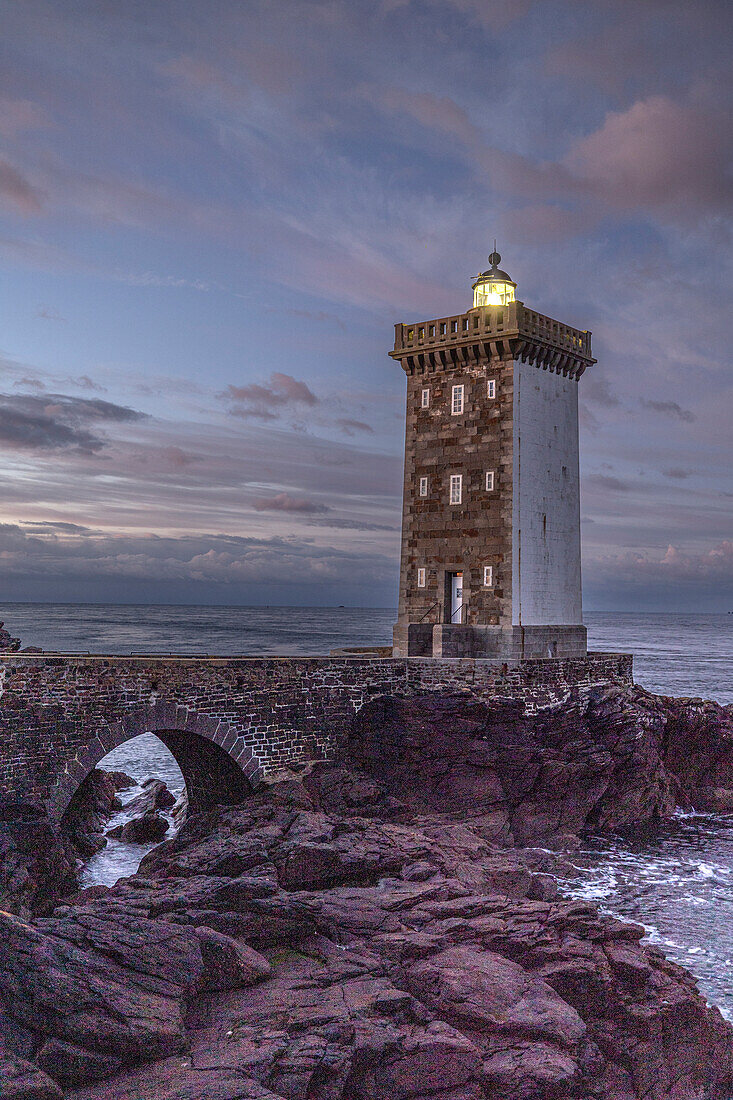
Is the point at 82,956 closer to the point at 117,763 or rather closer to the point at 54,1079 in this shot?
the point at 54,1079

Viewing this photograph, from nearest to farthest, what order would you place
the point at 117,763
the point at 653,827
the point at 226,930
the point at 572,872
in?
the point at 226,930 < the point at 572,872 < the point at 653,827 < the point at 117,763

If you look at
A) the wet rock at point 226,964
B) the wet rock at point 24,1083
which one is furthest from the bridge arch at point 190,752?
the wet rock at point 24,1083

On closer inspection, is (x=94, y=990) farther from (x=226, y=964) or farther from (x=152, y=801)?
(x=152, y=801)

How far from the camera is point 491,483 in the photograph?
28.2 meters

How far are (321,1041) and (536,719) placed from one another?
54.6 feet

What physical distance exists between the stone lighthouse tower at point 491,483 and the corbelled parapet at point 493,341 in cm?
4

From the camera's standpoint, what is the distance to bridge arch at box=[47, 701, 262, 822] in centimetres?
1947

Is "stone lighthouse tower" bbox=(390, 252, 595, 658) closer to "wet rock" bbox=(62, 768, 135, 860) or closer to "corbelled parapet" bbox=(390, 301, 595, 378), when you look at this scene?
"corbelled parapet" bbox=(390, 301, 595, 378)

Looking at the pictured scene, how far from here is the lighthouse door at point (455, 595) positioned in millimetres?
29203

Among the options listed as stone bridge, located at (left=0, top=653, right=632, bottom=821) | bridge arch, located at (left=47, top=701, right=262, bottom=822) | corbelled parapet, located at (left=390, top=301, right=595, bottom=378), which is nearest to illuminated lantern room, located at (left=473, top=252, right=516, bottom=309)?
corbelled parapet, located at (left=390, top=301, right=595, bottom=378)

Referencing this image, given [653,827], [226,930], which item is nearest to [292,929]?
[226,930]

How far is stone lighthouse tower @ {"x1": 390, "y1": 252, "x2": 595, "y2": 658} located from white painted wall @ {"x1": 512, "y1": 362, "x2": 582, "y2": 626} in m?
0.04

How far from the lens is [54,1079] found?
9.27 meters

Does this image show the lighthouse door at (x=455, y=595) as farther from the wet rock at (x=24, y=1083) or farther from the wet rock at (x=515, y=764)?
the wet rock at (x=24, y=1083)
